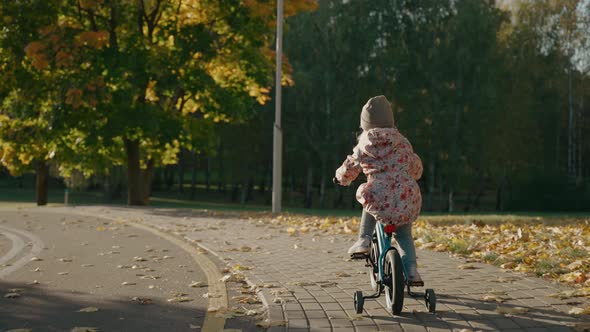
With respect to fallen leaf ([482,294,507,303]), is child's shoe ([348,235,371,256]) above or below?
Result: above

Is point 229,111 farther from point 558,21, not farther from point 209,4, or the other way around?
point 558,21

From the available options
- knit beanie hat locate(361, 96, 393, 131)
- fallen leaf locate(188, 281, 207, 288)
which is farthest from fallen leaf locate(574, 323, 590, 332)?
fallen leaf locate(188, 281, 207, 288)

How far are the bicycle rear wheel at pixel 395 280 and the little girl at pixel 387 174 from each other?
0.16 metres

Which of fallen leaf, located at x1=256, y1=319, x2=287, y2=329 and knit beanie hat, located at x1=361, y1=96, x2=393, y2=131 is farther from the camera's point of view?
knit beanie hat, located at x1=361, y1=96, x2=393, y2=131

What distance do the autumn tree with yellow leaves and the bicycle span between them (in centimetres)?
1663

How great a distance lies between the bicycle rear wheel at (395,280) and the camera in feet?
18.3

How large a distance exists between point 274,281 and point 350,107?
37811 millimetres

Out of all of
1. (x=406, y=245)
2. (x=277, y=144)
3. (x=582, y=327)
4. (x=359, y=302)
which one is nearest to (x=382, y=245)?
(x=406, y=245)

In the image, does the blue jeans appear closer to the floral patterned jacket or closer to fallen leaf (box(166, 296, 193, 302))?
the floral patterned jacket

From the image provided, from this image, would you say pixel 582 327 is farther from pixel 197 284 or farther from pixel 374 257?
pixel 197 284

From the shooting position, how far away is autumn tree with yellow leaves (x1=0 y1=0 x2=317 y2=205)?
21734 millimetres

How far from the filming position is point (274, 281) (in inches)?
296

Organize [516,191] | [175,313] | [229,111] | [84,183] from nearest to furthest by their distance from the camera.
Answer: [175,313] → [229,111] → [516,191] → [84,183]

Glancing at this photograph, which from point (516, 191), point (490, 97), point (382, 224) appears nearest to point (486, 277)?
point (382, 224)
